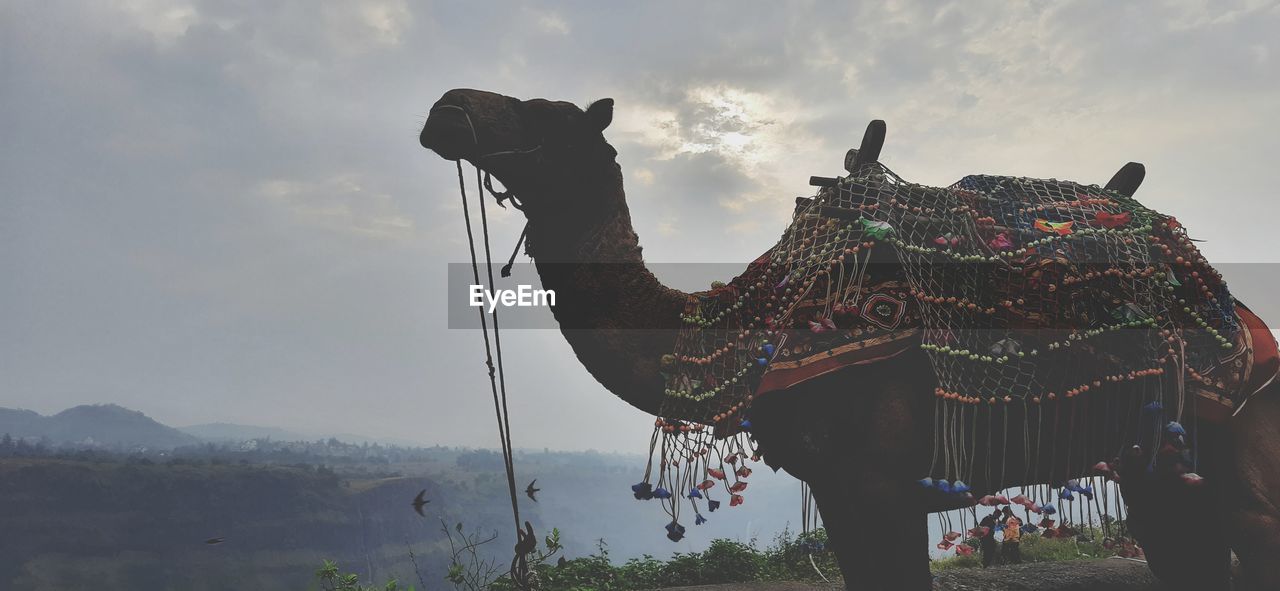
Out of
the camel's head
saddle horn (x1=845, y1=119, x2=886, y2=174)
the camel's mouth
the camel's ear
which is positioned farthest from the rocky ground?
the camel's mouth

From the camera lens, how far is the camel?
360cm

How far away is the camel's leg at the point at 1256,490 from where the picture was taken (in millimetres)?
3822

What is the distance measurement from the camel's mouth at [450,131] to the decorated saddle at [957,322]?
1480mm

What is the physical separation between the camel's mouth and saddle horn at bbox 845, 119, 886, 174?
7.48 ft

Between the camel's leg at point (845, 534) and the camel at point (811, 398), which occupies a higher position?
the camel at point (811, 398)

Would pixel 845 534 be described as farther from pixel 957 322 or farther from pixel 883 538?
pixel 957 322

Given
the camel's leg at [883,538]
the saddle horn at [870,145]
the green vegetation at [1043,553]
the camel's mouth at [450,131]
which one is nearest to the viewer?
the camel's leg at [883,538]

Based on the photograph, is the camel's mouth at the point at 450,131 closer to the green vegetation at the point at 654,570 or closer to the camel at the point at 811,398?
the camel at the point at 811,398

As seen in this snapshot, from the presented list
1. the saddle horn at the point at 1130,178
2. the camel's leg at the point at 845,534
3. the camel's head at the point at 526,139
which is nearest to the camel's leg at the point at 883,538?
the camel's leg at the point at 845,534

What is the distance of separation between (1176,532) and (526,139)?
4768 mm

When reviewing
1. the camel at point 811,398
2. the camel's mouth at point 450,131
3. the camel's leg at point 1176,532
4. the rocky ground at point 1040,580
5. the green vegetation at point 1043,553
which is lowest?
the green vegetation at point 1043,553

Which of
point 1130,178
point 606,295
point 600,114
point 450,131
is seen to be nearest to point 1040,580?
point 1130,178

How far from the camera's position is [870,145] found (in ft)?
14.6

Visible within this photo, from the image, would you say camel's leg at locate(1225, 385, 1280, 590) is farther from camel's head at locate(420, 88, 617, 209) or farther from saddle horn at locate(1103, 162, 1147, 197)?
camel's head at locate(420, 88, 617, 209)
